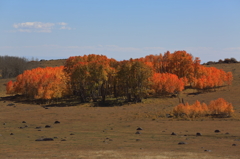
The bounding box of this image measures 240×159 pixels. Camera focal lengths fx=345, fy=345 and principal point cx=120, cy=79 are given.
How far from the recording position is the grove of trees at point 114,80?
292 feet

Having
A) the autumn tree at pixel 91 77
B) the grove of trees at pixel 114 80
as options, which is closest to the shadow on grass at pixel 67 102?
the grove of trees at pixel 114 80

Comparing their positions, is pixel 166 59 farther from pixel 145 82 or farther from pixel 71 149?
pixel 71 149

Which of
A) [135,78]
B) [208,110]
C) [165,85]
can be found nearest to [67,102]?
[135,78]

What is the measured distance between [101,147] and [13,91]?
82811mm

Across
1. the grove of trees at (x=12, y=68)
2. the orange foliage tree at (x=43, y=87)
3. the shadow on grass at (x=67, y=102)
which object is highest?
the grove of trees at (x=12, y=68)

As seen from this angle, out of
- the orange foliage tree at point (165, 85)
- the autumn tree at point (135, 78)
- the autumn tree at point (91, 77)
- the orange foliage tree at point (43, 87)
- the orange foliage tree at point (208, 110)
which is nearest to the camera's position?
the orange foliage tree at point (208, 110)

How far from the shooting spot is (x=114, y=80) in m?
94.1

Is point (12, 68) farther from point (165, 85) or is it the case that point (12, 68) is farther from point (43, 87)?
point (165, 85)

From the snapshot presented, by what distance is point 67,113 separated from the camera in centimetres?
7050

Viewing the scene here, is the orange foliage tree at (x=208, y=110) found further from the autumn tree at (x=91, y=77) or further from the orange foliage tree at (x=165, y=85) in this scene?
the orange foliage tree at (x=165, y=85)

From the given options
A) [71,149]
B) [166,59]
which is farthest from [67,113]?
[166,59]

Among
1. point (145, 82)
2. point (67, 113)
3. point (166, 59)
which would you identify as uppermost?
point (166, 59)

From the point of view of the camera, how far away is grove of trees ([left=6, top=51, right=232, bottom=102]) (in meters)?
89.1

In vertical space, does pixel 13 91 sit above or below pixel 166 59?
below
